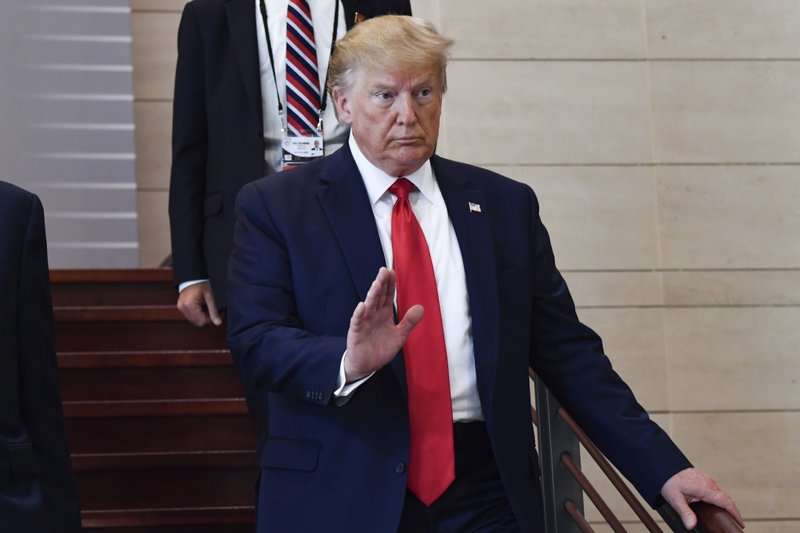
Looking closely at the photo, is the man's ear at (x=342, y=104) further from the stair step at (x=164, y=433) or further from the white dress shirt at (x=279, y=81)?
the stair step at (x=164, y=433)

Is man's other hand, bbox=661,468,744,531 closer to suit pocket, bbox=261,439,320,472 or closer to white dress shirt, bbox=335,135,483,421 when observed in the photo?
white dress shirt, bbox=335,135,483,421

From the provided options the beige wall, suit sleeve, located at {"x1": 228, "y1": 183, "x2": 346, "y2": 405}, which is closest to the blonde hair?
suit sleeve, located at {"x1": 228, "y1": 183, "x2": 346, "y2": 405}

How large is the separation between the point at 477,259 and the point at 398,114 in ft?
1.06

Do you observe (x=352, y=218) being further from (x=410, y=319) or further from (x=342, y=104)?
(x=410, y=319)

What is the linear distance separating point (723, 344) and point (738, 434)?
1.50 ft

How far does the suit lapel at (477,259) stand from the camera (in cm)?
236

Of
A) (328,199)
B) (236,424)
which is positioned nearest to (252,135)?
(328,199)

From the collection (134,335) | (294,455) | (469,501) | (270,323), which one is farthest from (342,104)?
(134,335)

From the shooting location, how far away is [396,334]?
211 centimetres

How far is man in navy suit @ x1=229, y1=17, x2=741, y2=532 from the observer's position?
7.50 ft

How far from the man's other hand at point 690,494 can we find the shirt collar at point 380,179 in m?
0.73

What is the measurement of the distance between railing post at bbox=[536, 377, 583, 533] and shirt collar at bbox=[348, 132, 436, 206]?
0.88 m

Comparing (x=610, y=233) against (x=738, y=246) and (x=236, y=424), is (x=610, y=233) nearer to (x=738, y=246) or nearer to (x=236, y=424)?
(x=738, y=246)

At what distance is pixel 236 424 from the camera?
14.2ft
